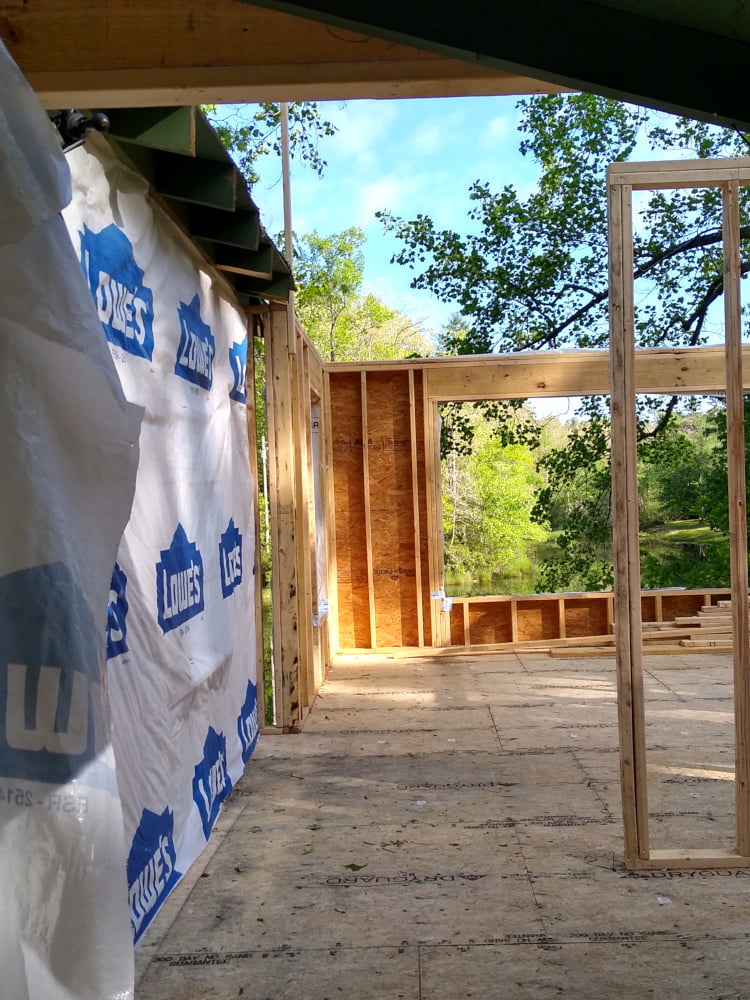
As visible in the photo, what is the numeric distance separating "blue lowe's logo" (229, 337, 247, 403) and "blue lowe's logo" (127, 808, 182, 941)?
9.26 ft

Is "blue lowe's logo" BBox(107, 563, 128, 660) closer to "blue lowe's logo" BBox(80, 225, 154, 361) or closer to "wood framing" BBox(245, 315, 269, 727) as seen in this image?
"blue lowe's logo" BBox(80, 225, 154, 361)

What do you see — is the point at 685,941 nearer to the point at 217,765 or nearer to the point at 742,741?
the point at 742,741

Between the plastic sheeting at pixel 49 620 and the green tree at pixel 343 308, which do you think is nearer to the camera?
the plastic sheeting at pixel 49 620

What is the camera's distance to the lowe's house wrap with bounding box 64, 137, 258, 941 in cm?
313

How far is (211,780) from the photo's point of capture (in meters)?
4.52

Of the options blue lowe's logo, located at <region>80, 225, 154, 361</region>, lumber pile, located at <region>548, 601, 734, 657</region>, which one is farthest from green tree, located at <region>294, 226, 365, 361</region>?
blue lowe's logo, located at <region>80, 225, 154, 361</region>

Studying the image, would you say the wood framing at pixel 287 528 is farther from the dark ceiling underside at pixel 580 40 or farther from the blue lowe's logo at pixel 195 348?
the dark ceiling underside at pixel 580 40

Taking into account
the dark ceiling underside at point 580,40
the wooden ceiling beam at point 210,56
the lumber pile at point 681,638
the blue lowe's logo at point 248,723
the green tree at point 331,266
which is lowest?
the lumber pile at point 681,638

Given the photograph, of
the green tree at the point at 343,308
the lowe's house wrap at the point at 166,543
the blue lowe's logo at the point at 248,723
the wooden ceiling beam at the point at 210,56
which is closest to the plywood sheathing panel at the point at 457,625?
the blue lowe's logo at the point at 248,723

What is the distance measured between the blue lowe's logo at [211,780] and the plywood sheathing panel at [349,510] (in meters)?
5.02

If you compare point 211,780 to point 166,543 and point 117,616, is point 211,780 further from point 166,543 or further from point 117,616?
point 117,616

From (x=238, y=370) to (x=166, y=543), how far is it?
231 centimetres

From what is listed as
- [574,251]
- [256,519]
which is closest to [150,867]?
[256,519]

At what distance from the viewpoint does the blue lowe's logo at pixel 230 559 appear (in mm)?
5012
